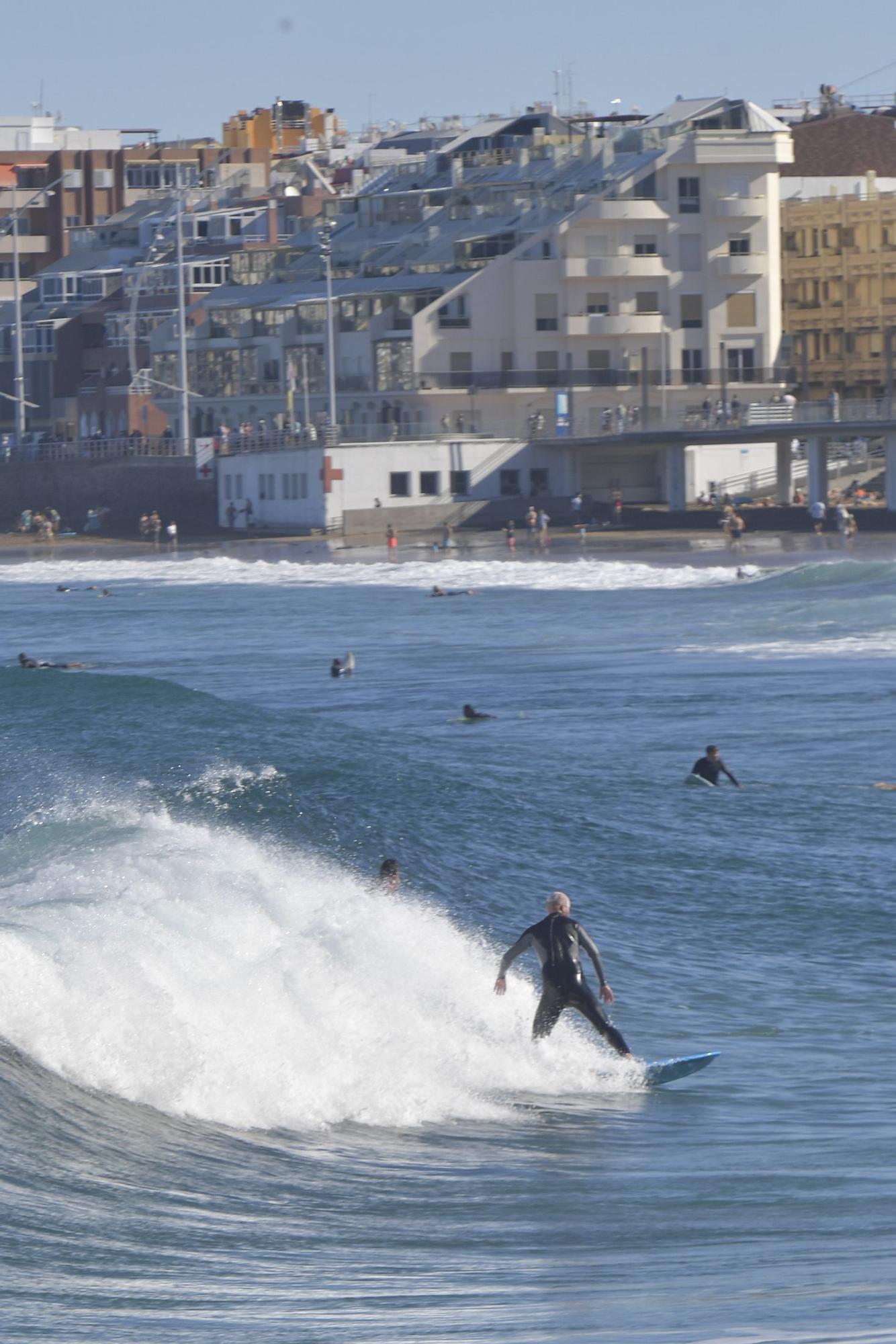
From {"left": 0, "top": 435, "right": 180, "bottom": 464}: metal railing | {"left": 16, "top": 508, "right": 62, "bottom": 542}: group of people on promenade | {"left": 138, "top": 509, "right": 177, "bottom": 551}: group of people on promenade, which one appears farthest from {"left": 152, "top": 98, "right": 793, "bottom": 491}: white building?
{"left": 16, "top": 508, "right": 62, "bottom": 542}: group of people on promenade

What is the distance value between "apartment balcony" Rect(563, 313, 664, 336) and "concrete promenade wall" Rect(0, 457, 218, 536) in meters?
16.8

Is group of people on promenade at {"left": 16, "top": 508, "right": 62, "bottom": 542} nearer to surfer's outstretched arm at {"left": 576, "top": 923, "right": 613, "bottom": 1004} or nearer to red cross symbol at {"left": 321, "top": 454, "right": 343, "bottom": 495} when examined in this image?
red cross symbol at {"left": 321, "top": 454, "right": 343, "bottom": 495}

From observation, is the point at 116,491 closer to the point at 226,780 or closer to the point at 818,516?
the point at 818,516

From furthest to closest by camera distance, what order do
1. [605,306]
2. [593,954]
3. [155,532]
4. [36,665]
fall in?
[605,306] → [155,532] → [36,665] → [593,954]

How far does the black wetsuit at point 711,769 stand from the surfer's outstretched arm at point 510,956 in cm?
1260

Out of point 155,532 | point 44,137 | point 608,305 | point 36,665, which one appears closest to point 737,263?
point 608,305

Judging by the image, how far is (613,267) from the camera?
91500mm

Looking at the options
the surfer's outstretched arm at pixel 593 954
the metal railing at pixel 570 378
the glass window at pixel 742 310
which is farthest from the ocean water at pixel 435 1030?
the glass window at pixel 742 310

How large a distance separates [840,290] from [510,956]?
84239 millimetres

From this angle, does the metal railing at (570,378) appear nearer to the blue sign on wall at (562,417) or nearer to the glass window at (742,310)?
the glass window at (742,310)

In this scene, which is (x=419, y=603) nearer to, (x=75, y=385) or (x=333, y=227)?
(x=333, y=227)

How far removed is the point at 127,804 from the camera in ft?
83.5

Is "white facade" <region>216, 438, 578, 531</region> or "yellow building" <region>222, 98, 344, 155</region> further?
"yellow building" <region>222, 98, 344, 155</region>

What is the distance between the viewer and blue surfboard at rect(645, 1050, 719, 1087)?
50.0 ft
